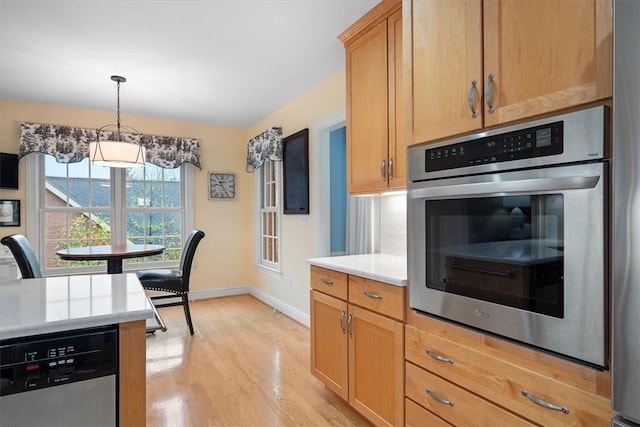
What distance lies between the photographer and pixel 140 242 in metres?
4.55

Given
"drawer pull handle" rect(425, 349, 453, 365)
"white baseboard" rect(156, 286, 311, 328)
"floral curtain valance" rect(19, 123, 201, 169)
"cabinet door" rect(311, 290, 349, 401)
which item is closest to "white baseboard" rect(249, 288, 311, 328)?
"white baseboard" rect(156, 286, 311, 328)

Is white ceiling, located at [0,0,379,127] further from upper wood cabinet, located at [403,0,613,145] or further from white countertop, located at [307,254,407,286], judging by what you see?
white countertop, located at [307,254,407,286]

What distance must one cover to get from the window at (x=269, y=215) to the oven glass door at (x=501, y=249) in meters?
3.02

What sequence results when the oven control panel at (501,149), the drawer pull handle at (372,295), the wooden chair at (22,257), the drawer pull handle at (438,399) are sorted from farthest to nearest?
the wooden chair at (22,257) < the drawer pull handle at (372,295) < the drawer pull handle at (438,399) < the oven control panel at (501,149)

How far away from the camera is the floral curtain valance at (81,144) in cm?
383

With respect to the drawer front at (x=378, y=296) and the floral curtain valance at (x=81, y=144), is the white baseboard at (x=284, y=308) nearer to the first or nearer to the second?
the drawer front at (x=378, y=296)

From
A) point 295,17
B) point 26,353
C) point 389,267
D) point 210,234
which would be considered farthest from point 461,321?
point 210,234

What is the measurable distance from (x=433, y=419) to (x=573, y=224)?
3.21ft

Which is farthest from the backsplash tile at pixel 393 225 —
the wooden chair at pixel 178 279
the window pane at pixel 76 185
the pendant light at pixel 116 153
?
the window pane at pixel 76 185

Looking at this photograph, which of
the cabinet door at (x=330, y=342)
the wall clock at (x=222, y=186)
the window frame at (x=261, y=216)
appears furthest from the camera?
the wall clock at (x=222, y=186)

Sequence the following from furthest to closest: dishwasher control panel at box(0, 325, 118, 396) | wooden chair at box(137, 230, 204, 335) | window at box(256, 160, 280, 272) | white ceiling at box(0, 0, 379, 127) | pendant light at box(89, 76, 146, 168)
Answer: window at box(256, 160, 280, 272), wooden chair at box(137, 230, 204, 335), pendant light at box(89, 76, 146, 168), white ceiling at box(0, 0, 379, 127), dishwasher control panel at box(0, 325, 118, 396)

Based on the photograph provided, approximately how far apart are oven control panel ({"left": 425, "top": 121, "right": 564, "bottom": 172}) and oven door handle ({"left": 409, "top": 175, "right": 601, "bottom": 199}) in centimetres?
8

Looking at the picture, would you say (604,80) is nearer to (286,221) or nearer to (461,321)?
(461,321)

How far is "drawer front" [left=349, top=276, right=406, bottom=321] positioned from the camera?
1633mm
